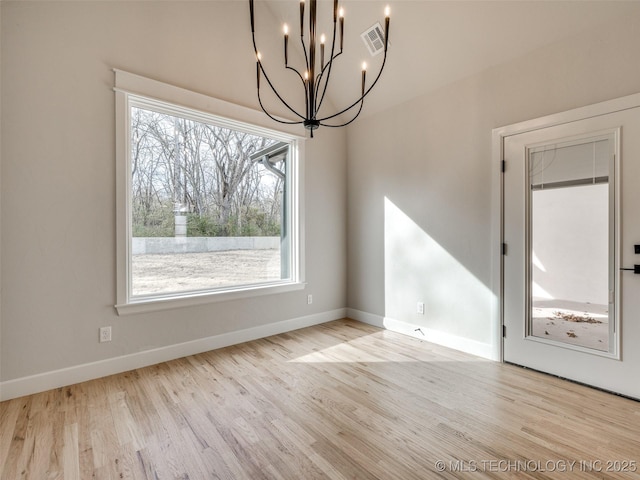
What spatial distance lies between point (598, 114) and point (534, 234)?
985 millimetres

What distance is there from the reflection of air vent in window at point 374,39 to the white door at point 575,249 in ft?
5.12

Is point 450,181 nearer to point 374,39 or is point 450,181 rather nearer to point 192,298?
point 374,39

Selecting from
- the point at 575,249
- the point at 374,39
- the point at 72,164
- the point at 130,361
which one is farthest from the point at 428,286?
the point at 72,164

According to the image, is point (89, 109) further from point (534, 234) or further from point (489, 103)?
point (534, 234)

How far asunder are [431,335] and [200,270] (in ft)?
8.42

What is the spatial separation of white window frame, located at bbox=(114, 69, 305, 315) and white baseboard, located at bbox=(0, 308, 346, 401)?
1.28 feet

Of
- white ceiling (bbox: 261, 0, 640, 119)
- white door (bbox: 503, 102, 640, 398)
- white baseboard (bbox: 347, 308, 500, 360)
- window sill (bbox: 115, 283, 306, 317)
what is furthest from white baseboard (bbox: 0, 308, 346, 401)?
white ceiling (bbox: 261, 0, 640, 119)

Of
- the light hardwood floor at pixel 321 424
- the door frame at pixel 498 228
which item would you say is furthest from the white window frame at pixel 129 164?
the door frame at pixel 498 228

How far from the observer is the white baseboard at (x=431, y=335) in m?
3.02

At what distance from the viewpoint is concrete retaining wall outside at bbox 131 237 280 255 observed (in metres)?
2.93

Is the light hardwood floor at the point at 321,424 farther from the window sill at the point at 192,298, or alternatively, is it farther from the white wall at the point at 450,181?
the white wall at the point at 450,181

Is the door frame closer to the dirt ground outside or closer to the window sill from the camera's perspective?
the window sill

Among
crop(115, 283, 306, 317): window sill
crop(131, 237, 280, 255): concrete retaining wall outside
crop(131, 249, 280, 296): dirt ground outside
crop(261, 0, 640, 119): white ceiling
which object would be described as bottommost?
crop(115, 283, 306, 317): window sill

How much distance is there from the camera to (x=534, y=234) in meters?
2.72
